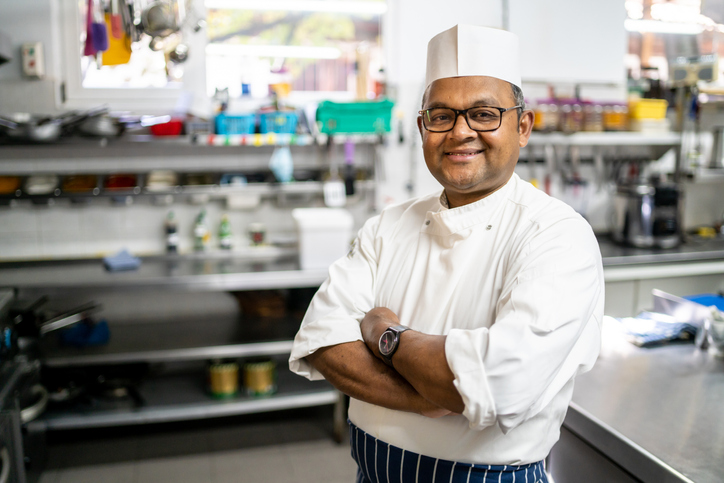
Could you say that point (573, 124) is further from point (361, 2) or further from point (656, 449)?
point (656, 449)

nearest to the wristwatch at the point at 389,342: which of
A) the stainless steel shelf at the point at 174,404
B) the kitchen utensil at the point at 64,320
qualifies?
the stainless steel shelf at the point at 174,404

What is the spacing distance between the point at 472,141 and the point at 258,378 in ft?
7.30

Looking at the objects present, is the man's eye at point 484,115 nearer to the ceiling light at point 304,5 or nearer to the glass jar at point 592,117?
the ceiling light at point 304,5

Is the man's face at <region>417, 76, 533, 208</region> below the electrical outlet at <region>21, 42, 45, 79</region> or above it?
below

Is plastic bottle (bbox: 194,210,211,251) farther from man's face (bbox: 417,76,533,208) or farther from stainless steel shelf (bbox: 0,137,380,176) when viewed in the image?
man's face (bbox: 417,76,533,208)

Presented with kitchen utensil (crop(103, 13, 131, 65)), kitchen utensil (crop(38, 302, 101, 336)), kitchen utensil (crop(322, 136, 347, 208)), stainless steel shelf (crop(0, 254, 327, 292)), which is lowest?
kitchen utensil (crop(38, 302, 101, 336))

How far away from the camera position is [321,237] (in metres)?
→ 2.96

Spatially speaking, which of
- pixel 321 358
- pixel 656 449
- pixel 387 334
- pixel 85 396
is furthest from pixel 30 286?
pixel 656 449

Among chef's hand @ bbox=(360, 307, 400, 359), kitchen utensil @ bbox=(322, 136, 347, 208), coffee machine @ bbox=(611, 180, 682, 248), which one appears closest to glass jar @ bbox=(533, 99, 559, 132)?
coffee machine @ bbox=(611, 180, 682, 248)

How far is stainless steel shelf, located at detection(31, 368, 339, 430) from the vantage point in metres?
2.71

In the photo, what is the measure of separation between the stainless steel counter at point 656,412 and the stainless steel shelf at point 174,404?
1.67m

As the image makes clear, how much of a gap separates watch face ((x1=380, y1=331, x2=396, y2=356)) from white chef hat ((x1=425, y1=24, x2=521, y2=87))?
1.79 feet

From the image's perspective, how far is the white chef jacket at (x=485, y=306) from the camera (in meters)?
0.94

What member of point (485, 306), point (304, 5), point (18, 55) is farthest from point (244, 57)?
point (485, 306)
